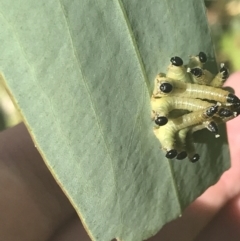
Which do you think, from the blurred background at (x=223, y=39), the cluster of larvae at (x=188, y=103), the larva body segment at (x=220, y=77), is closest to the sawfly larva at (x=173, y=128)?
the cluster of larvae at (x=188, y=103)

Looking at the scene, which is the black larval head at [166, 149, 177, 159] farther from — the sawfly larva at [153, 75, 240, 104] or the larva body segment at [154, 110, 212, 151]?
the sawfly larva at [153, 75, 240, 104]

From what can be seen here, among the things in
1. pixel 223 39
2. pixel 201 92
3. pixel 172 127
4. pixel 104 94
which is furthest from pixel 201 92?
pixel 223 39

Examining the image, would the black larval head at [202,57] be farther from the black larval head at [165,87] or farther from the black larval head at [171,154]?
the black larval head at [171,154]

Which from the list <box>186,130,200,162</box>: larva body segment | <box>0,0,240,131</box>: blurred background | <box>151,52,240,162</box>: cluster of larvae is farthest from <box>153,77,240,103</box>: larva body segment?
<box>0,0,240,131</box>: blurred background

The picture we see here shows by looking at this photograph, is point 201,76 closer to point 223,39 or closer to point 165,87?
point 165,87

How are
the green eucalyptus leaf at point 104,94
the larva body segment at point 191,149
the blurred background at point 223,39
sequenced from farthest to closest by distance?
the blurred background at point 223,39
the larva body segment at point 191,149
the green eucalyptus leaf at point 104,94

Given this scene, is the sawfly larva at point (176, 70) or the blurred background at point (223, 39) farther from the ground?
the sawfly larva at point (176, 70)

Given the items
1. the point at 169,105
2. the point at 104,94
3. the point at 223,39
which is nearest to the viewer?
the point at 104,94

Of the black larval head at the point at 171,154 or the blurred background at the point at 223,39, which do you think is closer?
the black larval head at the point at 171,154
